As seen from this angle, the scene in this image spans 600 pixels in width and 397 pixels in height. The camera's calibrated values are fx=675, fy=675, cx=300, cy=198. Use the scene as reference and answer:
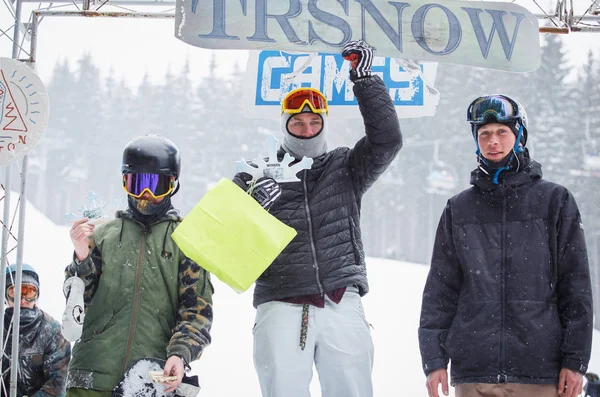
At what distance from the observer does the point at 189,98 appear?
43.1 m

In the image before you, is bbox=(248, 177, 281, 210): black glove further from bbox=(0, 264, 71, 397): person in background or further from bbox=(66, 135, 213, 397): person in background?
bbox=(0, 264, 71, 397): person in background

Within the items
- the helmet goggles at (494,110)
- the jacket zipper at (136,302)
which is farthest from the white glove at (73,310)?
the helmet goggles at (494,110)

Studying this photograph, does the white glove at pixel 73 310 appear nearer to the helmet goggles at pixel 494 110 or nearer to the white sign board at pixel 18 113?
the helmet goggles at pixel 494 110

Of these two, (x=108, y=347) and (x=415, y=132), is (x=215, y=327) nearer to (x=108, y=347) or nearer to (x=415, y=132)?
(x=108, y=347)

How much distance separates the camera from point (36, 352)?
5035mm

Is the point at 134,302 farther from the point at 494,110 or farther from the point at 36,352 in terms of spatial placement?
the point at 36,352

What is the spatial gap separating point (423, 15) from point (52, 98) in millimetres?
44914

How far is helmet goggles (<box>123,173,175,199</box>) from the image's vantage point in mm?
3084

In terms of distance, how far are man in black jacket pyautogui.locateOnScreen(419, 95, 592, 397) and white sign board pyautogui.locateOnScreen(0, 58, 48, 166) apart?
3451 millimetres

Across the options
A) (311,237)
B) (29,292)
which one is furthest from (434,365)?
(29,292)

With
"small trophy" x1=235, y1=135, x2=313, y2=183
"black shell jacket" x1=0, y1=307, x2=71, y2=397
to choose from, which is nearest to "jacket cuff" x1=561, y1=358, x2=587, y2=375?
"small trophy" x1=235, y1=135, x2=313, y2=183

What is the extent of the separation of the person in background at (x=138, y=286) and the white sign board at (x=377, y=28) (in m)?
0.84

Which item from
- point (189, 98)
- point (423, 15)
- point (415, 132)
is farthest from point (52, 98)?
point (423, 15)

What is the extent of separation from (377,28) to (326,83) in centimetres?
114
